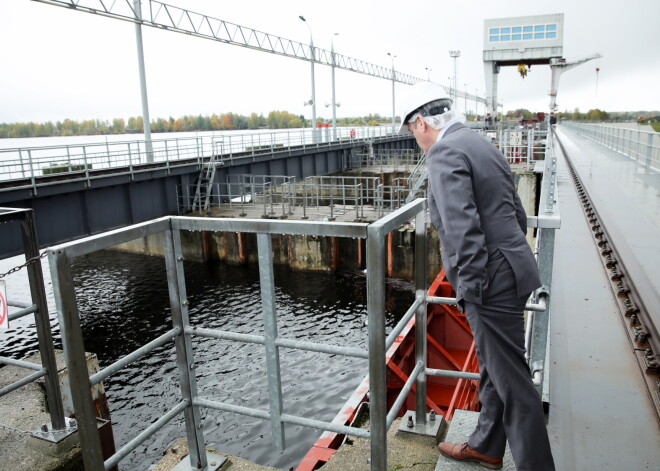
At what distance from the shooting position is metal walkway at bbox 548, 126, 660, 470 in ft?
9.15

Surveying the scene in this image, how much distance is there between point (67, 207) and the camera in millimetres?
16000

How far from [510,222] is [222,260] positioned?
73.8 ft

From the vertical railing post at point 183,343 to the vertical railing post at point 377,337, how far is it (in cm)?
104

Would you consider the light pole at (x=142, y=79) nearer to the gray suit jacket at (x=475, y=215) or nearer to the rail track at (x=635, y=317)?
the rail track at (x=635, y=317)

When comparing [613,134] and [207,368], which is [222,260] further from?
[613,134]

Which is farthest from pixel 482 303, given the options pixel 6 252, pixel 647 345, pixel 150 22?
pixel 150 22

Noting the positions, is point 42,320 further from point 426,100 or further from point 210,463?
point 426,100

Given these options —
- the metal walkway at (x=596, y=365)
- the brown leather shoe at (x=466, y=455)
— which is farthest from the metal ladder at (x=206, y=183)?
the brown leather shoe at (x=466, y=455)

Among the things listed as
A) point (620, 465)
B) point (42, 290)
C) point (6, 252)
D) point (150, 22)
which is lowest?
point (6, 252)

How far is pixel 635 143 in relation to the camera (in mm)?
16078

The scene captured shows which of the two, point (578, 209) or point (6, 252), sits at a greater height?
point (578, 209)

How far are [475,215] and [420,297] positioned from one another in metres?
0.87

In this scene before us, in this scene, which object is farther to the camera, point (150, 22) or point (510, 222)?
point (150, 22)

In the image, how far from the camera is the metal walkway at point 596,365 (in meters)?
2.79
